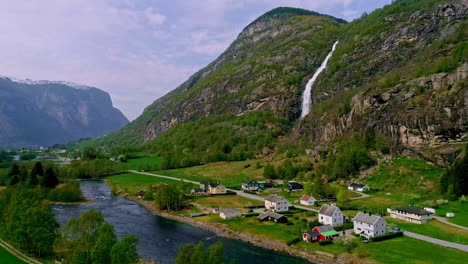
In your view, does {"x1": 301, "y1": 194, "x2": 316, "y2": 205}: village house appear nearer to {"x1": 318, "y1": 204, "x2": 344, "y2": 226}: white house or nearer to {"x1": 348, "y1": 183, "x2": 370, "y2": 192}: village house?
{"x1": 348, "y1": 183, "x2": 370, "y2": 192}: village house

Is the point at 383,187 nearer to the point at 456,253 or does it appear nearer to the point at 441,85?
the point at 441,85

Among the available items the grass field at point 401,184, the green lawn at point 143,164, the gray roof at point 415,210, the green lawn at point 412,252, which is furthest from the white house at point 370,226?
the green lawn at point 143,164

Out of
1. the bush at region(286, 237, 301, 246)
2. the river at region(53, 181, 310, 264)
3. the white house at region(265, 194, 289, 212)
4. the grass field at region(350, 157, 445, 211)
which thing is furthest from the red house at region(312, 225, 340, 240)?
the grass field at region(350, 157, 445, 211)

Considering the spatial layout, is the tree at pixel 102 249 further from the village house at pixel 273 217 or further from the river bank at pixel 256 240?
the village house at pixel 273 217

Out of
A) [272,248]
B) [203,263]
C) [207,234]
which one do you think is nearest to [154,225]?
[207,234]

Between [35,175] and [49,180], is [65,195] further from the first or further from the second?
[35,175]

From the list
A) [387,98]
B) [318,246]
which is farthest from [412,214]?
[387,98]
